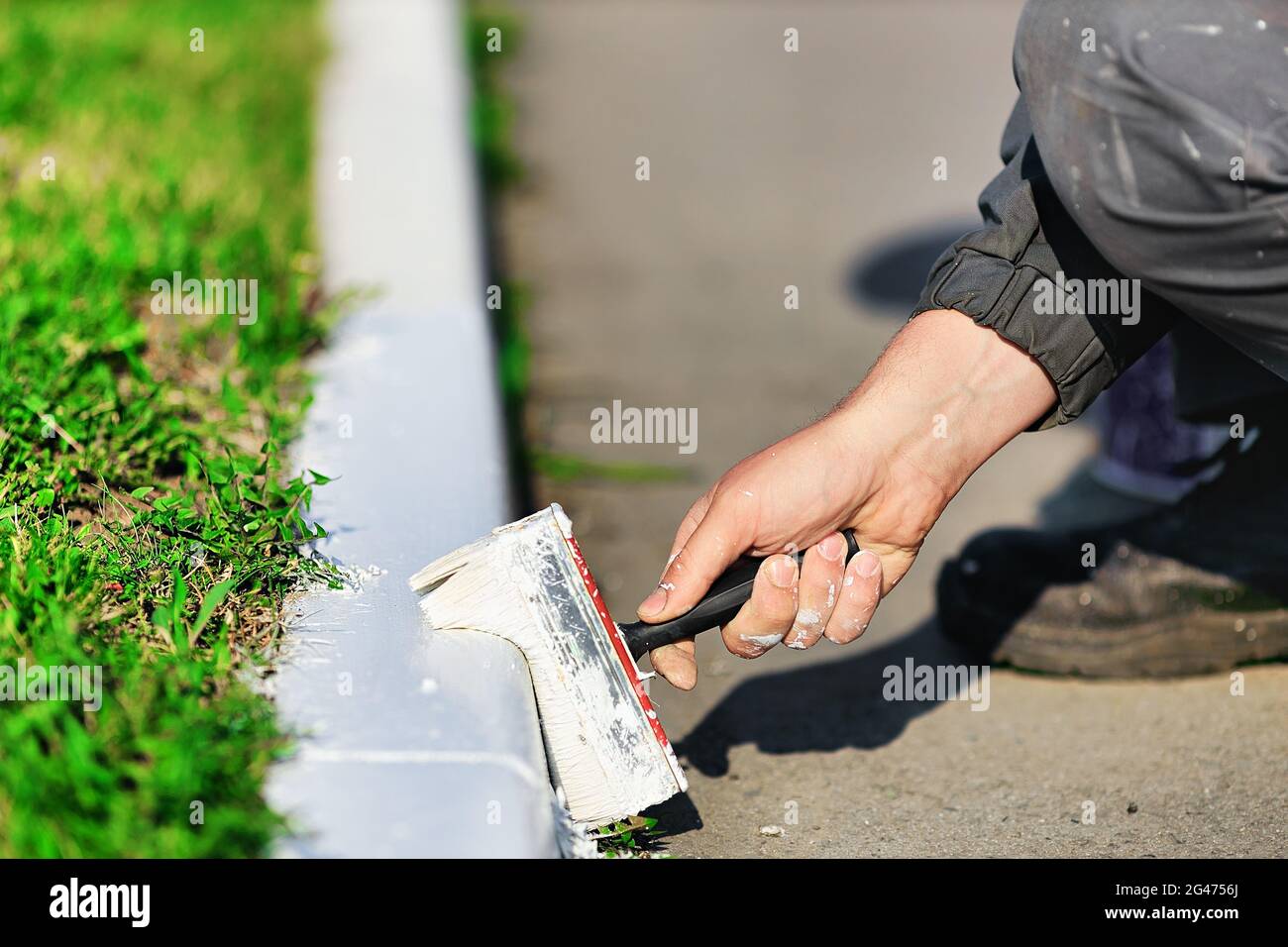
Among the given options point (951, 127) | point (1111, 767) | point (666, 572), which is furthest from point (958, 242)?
point (951, 127)

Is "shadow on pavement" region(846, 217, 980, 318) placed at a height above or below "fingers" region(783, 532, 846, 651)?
above

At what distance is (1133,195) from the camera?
1.73 meters

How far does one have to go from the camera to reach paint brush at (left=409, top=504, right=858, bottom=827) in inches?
69.3

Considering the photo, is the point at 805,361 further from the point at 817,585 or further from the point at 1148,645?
the point at 817,585

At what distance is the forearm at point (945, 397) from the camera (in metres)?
1.91

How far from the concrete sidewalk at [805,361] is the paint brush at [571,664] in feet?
0.67

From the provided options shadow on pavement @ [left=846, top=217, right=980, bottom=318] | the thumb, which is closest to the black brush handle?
the thumb

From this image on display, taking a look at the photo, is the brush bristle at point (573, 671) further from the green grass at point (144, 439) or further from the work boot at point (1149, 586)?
the work boot at point (1149, 586)

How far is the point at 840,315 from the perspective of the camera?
13.1 feet

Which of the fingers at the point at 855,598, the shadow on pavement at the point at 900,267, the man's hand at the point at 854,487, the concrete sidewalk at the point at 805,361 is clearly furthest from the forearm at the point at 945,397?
the shadow on pavement at the point at 900,267

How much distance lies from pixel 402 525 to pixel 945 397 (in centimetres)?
85

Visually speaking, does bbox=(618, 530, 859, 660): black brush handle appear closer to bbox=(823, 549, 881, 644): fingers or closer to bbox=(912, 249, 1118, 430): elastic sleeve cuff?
bbox=(823, 549, 881, 644): fingers

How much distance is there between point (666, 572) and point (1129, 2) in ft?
3.08

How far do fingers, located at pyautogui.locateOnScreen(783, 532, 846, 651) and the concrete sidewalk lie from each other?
12.1 inches
